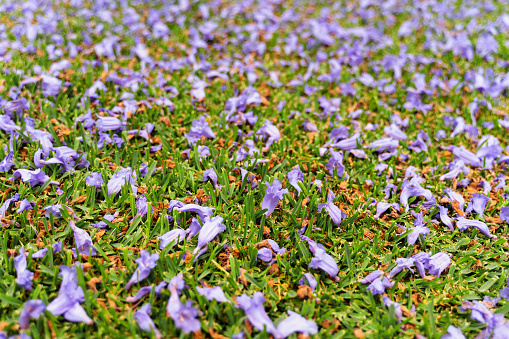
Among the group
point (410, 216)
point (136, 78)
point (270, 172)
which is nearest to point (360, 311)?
point (410, 216)

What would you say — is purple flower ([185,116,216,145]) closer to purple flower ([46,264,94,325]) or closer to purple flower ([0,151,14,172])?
purple flower ([0,151,14,172])

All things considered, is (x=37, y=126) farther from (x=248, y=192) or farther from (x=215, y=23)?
(x=215, y=23)

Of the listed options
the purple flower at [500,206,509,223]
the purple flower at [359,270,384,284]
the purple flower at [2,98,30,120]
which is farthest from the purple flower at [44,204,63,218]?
the purple flower at [500,206,509,223]

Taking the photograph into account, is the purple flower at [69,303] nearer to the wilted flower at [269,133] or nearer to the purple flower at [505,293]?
the wilted flower at [269,133]

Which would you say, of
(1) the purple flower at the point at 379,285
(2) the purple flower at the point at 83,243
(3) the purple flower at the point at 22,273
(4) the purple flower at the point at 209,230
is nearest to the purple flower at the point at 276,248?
(4) the purple flower at the point at 209,230

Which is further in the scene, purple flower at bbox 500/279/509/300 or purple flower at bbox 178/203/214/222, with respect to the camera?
purple flower at bbox 178/203/214/222

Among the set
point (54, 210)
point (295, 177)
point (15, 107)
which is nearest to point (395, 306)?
point (295, 177)
